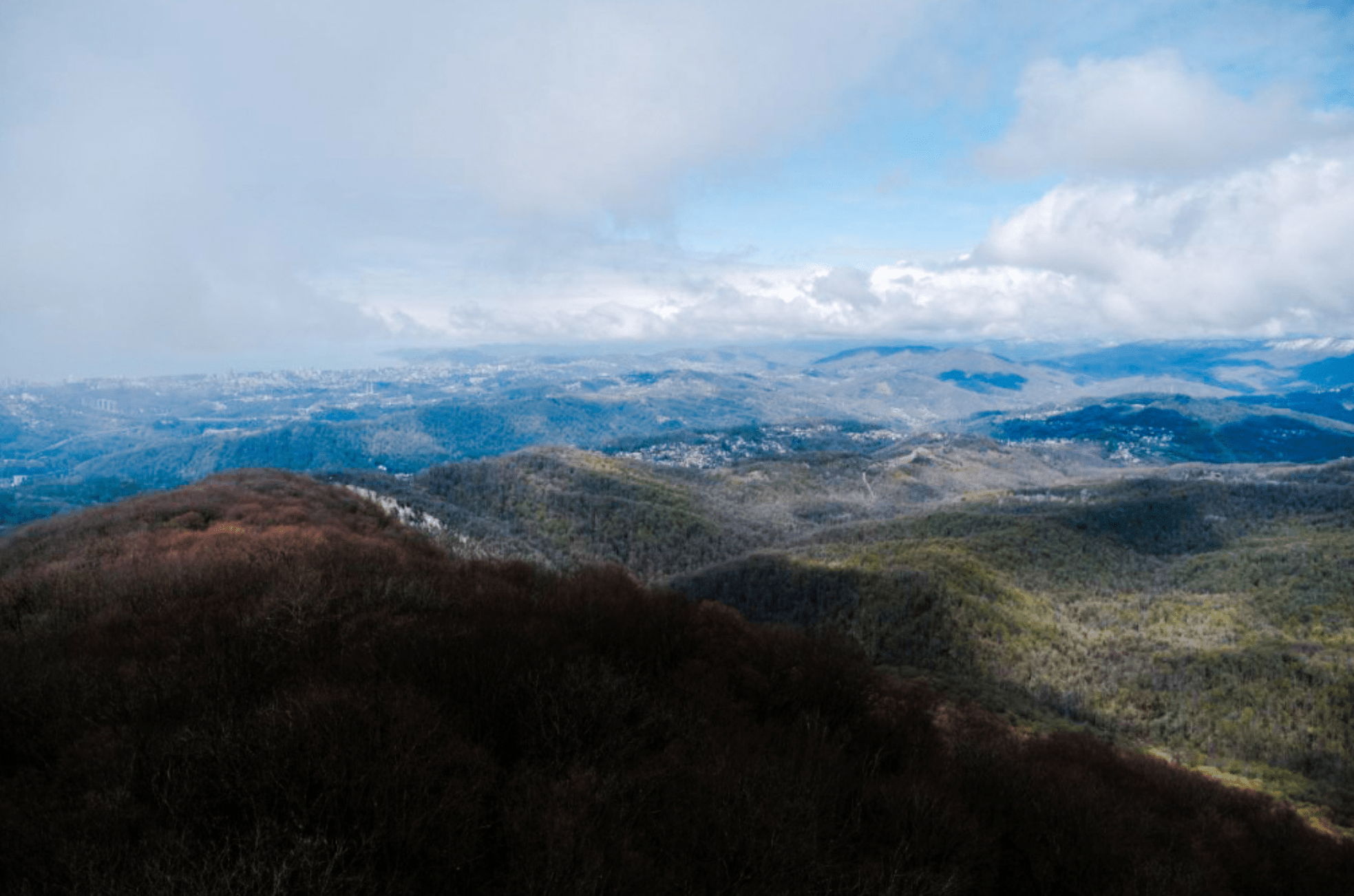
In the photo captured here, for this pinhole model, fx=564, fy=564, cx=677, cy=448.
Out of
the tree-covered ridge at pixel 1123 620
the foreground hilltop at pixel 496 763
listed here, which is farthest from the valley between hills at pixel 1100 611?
the foreground hilltop at pixel 496 763

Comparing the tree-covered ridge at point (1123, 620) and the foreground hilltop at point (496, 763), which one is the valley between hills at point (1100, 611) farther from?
the foreground hilltop at point (496, 763)

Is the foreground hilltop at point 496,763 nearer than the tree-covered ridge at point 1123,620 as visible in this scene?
Yes

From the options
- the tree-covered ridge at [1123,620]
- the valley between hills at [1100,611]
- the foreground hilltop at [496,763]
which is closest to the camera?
the foreground hilltop at [496,763]

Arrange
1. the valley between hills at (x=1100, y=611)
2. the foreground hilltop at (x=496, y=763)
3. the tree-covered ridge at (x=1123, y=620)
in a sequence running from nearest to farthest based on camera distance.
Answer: the foreground hilltop at (x=496, y=763), the valley between hills at (x=1100, y=611), the tree-covered ridge at (x=1123, y=620)

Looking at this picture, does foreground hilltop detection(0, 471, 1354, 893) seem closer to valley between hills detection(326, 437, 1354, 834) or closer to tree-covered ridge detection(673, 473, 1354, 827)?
tree-covered ridge detection(673, 473, 1354, 827)

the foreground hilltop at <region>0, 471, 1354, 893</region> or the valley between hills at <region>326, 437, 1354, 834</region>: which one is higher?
the foreground hilltop at <region>0, 471, 1354, 893</region>

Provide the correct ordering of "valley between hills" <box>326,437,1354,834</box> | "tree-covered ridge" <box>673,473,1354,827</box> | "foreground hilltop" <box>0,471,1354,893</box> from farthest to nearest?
"tree-covered ridge" <box>673,473,1354,827</box> < "valley between hills" <box>326,437,1354,834</box> < "foreground hilltop" <box>0,471,1354,893</box>

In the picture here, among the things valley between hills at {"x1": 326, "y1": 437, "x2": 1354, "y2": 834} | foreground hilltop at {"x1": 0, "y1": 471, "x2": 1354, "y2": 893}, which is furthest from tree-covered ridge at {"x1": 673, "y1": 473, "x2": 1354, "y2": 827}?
foreground hilltop at {"x1": 0, "y1": 471, "x2": 1354, "y2": 893}

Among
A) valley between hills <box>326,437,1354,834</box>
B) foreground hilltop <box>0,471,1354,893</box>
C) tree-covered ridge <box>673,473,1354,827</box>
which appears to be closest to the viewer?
foreground hilltop <box>0,471,1354,893</box>
